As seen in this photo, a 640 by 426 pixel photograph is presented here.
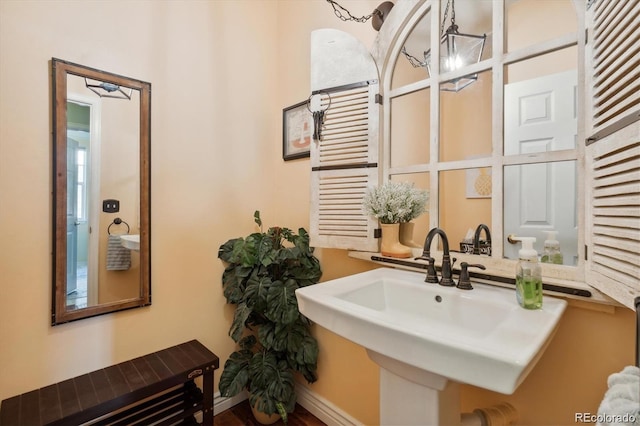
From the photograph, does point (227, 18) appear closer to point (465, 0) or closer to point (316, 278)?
point (465, 0)

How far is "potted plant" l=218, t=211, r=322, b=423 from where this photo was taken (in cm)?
145

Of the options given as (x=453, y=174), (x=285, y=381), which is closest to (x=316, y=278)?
(x=285, y=381)

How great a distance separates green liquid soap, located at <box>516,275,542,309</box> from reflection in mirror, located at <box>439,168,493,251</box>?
11.7 inches

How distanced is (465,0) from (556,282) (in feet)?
3.65

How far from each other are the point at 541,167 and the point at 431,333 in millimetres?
741

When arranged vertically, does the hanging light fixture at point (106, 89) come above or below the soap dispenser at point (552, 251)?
above

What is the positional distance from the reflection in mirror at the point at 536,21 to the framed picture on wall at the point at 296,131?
→ 1.00 m

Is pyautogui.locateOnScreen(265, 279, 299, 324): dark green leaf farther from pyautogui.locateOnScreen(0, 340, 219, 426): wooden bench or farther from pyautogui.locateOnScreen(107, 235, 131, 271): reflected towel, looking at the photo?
pyautogui.locateOnScreen(107, 235, 131, 271): reflected towel

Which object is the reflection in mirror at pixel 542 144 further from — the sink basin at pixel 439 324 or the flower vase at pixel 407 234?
the flower vase at pixel 407 234

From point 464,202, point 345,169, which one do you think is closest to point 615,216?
point 464,202

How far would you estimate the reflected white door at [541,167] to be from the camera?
90 centimetres

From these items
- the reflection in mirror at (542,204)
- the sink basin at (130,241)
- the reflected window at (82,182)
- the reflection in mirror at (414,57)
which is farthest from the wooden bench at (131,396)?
the reflection in mirror at (414,57)

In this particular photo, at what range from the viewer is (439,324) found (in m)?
0.97

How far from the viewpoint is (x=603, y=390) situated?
0.81 m
